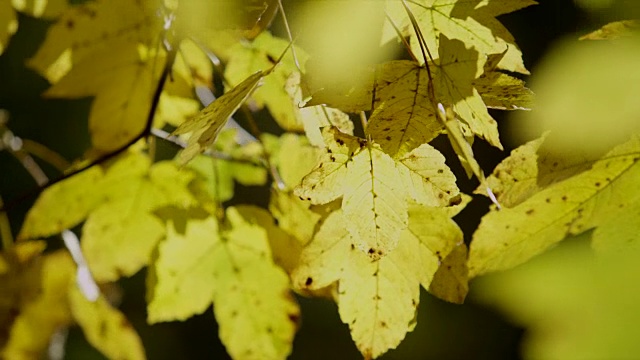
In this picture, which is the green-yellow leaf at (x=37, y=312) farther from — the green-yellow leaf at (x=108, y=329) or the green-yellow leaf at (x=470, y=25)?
the green-yellow leaf at (x=470, y=25)

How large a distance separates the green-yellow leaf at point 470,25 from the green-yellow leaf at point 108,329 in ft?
2.34

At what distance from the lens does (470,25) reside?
71 centimetres

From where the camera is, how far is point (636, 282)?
2.46 feet

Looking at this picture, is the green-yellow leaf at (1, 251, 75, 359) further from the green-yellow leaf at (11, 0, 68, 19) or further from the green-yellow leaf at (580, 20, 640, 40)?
the green-yellow leaf at (580, 20, 640, 40)

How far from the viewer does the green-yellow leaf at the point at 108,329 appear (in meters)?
1.12

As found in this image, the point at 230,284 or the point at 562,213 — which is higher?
the point at 562,213

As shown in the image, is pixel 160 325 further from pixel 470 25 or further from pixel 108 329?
pixel 470 25

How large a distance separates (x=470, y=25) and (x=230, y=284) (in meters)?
0.53

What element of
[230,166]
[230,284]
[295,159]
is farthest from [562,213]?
[230,166]

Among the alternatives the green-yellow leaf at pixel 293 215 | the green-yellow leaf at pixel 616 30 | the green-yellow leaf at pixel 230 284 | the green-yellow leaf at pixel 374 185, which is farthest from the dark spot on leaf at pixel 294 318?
the green-yellow leaf at pixel 616 30

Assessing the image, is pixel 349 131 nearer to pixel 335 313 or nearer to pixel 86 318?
pixel 86 318

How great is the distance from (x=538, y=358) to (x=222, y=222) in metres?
0.51

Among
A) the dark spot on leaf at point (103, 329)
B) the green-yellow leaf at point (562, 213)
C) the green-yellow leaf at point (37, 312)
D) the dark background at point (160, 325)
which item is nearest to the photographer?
the green-yellow leaf at point (562, 213)

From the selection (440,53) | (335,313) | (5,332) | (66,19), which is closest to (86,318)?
(5,332)
